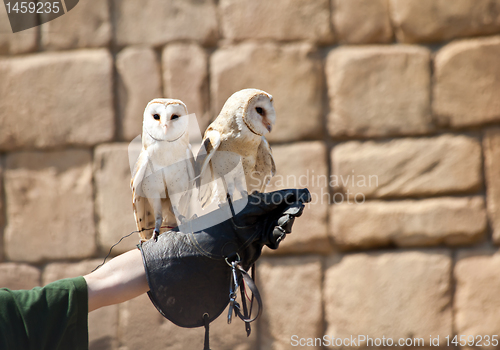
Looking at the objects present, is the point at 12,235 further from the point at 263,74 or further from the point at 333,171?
the point at 333,171

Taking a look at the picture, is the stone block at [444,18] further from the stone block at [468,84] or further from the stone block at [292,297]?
the stone block at [292,297]

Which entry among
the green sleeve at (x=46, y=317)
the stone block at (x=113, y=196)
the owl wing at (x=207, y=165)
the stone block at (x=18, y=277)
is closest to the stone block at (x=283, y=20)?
the stone block at (x=113, y=196)

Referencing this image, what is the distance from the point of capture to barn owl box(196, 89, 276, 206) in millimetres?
1631

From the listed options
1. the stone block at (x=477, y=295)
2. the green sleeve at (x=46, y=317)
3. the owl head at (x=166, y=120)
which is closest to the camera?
the green sleeve at (x=46, y=317)

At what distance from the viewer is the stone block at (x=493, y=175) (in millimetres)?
2590

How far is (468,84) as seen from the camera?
Answer: 8.54 ft

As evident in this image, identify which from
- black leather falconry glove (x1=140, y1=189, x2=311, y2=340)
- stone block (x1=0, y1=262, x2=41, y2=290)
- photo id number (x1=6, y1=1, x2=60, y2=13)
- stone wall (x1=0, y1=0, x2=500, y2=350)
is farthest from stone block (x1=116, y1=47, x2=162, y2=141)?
black leather falconry glove (x1=140, y1=189, x2=311, y2=340)

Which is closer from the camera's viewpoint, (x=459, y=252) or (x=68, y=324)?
(x=68, y=324)

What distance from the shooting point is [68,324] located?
1.30 meters

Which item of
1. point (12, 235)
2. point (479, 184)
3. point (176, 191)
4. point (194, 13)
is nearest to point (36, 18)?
point (194, 13)

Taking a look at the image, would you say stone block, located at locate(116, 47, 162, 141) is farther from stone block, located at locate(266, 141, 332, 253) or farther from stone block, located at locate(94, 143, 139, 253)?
stone block, located at locate(266, 141, 332, 253)

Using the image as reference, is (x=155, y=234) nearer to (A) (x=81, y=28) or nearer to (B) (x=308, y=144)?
(B) (x=308, y=144)

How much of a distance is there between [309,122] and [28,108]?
1858 mm

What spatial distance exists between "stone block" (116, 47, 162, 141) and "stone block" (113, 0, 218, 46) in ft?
0.32
